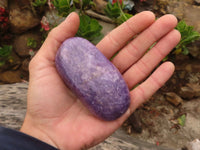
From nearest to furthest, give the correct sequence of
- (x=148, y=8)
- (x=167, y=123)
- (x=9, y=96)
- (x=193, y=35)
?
(x=9, y=96) → (x=193, y=35) → (x=167, y=123) → (x=148, y=8)

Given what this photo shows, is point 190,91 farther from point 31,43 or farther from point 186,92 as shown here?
point 31,43

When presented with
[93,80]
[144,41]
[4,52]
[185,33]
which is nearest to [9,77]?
[4,52]

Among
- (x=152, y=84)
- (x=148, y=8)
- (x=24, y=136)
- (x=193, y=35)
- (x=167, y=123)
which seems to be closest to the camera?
(x=24, y=136)

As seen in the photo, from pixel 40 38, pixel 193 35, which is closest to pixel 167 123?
pixel 193 35

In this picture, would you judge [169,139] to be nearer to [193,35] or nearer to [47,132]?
[193,35]

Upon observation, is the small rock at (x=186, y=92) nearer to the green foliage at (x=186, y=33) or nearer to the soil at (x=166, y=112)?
the soil at (x=166, y=112)

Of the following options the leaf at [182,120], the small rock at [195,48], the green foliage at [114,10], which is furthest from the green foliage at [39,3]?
the leaf at [182,120]
